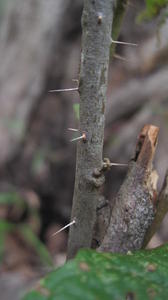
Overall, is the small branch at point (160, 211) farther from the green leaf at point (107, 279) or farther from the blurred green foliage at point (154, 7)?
the blurred green foliage at point (154, 7)

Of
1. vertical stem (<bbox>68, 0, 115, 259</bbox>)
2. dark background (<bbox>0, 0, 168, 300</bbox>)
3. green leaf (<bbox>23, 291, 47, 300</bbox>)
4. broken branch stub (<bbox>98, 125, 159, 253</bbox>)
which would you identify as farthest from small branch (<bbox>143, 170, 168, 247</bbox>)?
dark background (<bbox>0, 0, 168, 300</bbox>)

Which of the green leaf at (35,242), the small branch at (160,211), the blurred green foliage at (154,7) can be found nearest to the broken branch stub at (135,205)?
the small branch at (160,211)

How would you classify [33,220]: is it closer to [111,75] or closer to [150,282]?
[111,75]

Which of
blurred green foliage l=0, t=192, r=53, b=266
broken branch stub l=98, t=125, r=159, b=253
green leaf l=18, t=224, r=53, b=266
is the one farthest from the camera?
blurred green foliage l=0, t=192, r=53, b=266

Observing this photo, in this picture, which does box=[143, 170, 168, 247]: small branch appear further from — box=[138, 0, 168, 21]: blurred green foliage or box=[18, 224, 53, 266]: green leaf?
box=[18, 224, 53, 266]: green leaf

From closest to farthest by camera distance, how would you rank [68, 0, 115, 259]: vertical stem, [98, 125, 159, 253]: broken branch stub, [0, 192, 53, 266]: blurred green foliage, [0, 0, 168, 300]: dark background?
[68, 0, 115, 259]: vertical stem
[98, 125, 159, 253]: broken branch stub
[0, 192, 53, 266]: blurred green foliage
[0, 0, 168, 300]: dark background

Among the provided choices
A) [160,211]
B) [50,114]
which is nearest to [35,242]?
[50,114]

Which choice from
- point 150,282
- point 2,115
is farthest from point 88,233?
point 2,115

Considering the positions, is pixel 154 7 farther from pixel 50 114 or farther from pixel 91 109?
pixel 50 114
